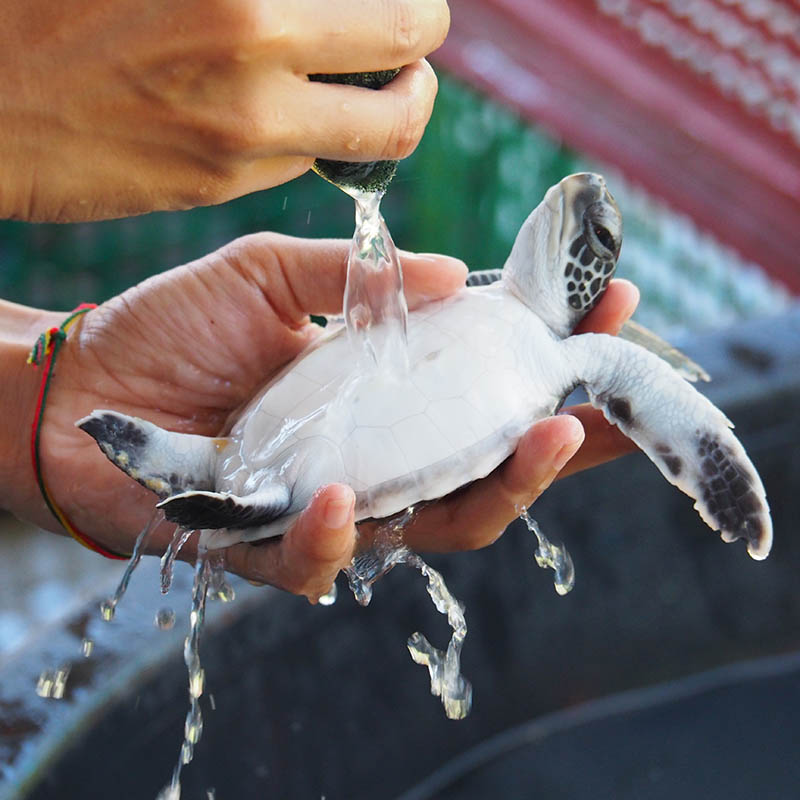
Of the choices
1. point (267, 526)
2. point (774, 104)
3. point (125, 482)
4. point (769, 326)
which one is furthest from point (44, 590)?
point (774, 104)

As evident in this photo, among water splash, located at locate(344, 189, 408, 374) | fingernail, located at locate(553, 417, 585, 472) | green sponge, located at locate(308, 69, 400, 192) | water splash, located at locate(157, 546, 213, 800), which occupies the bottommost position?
water splash, located at locate(157, 546, 213, 800)

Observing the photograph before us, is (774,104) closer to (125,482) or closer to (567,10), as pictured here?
(567,10)

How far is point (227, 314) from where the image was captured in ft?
3.61

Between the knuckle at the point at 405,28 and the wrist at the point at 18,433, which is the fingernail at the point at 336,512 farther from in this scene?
the wrist at the point at 18,433

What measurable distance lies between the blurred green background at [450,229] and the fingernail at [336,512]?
5.59ft

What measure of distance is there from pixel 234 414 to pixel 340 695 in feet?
1.42

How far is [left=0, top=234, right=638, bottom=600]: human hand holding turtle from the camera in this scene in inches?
41.4

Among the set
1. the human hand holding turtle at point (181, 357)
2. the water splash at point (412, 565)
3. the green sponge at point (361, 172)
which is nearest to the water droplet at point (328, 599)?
the water splash at point (412, 565)

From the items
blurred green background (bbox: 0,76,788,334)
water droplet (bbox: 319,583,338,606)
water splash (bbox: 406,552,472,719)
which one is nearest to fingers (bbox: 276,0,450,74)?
water splash (bbox: 406,552,472,719)

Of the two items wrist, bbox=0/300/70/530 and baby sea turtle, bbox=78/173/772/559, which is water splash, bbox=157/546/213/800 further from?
wrist, bbox=0/300/70/530

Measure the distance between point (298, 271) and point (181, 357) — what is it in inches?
6.2

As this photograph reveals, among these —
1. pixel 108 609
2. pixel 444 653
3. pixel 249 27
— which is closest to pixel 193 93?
pixel 249 27

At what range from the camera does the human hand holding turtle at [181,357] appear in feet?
3.45

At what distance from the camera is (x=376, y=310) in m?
1.00
